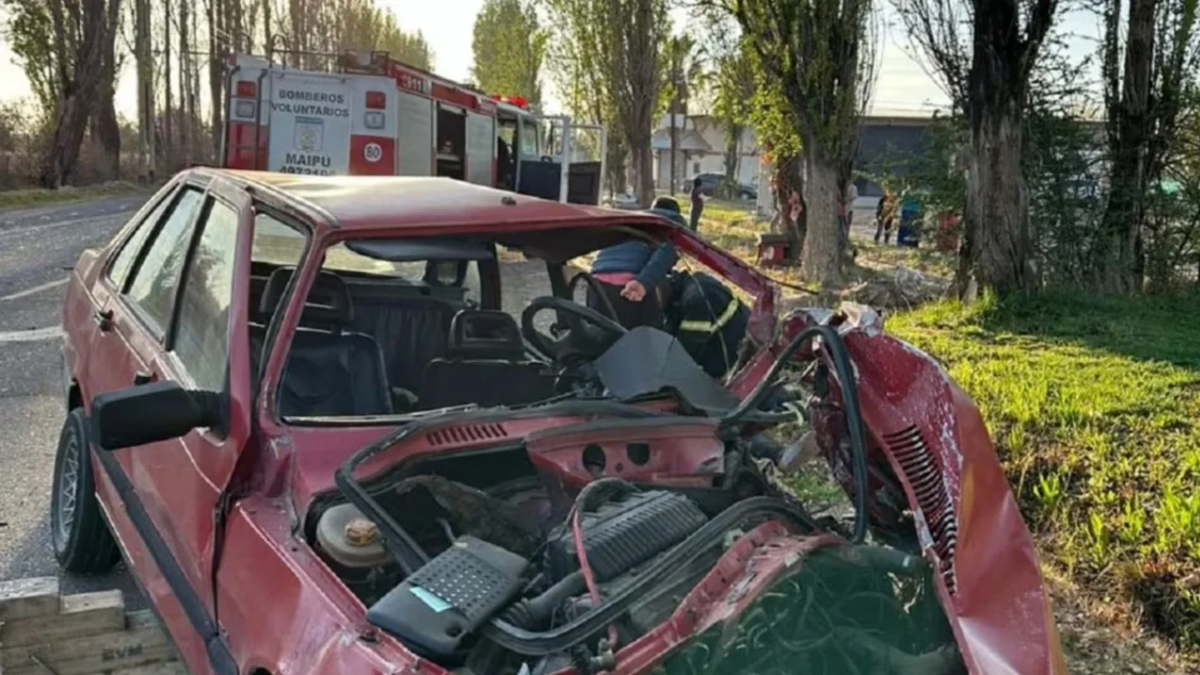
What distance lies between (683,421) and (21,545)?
3050 millimetres

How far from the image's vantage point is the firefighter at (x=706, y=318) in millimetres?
3867

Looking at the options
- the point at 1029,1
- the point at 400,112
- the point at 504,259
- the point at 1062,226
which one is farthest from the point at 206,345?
the point at 400,112

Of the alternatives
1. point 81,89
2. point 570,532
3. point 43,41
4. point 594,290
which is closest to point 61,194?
point 81,89

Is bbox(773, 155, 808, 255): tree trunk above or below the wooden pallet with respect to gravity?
above

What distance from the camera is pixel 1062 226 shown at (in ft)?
36.1

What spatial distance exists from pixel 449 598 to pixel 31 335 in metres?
7.95

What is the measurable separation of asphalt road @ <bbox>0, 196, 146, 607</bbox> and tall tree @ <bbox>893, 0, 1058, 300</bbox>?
736cm

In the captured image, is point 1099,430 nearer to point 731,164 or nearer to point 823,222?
point 823,222

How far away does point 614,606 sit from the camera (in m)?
2.03

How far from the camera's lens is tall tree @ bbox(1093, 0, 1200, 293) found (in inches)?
430

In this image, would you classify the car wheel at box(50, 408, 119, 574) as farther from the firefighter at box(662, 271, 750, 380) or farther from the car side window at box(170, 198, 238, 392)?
the firefighter at box(662, 271, 750, 380)

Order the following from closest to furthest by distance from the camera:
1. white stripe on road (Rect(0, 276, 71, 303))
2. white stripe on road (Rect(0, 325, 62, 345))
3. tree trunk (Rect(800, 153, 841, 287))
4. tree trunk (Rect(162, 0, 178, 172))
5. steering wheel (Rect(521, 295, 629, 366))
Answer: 1. steering wheel (Rect(521, 295, 629, 366))
2. white stripe on road (Rect(0, 325, 62, 345))
3. white stripe on road (Rect(0, 276, 71, 303))
4. tree trunk (Rect(800, 153, 841, 287))
5. tree trunk (Rect(162, 0, 178, 172))

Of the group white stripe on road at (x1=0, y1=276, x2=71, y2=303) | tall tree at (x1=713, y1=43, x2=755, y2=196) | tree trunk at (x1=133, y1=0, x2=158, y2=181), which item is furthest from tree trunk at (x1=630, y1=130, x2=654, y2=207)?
tree trunk at (x1=133, y1=0, x2=158, y2=181)

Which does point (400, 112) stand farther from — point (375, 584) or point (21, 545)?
point (375, 584)
